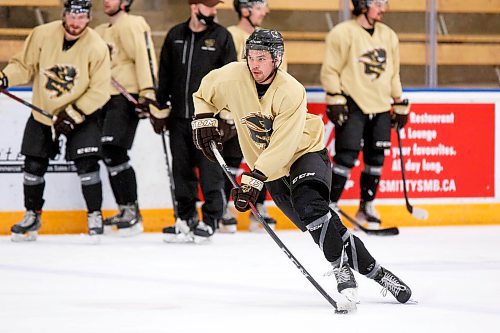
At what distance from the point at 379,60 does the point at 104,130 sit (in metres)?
1.60

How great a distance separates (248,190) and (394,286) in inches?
25.5

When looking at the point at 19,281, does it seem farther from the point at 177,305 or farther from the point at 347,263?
the point at 347,263

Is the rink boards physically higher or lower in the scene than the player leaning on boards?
lower

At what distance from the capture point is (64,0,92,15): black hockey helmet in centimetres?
526

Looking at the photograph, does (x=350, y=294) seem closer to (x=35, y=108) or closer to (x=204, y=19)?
(x=204, y=19)

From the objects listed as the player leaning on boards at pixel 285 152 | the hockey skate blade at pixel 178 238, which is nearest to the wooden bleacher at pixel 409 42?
the hockey skate blade at pixel 178 238

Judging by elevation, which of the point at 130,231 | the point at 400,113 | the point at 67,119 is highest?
the point at 67,119

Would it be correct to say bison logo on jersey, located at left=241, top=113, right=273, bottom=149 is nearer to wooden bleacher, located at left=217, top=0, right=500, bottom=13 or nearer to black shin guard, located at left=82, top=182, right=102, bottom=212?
black shin guard, located at left=82, top=182, right=102, bottom=212

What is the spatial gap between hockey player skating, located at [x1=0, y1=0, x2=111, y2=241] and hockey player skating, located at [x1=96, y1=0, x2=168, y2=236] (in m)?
0.24

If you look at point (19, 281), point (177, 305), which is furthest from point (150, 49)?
point (177, 305)

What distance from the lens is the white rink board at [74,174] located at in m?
5.82

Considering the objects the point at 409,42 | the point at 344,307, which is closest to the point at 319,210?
the point at 344,307

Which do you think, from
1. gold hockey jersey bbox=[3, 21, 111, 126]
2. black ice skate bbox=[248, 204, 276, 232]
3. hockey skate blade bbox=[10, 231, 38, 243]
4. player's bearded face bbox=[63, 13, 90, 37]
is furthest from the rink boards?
player's bearded face bbox=[63, 13, 90, 37]

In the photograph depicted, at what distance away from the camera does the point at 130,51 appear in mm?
5738
